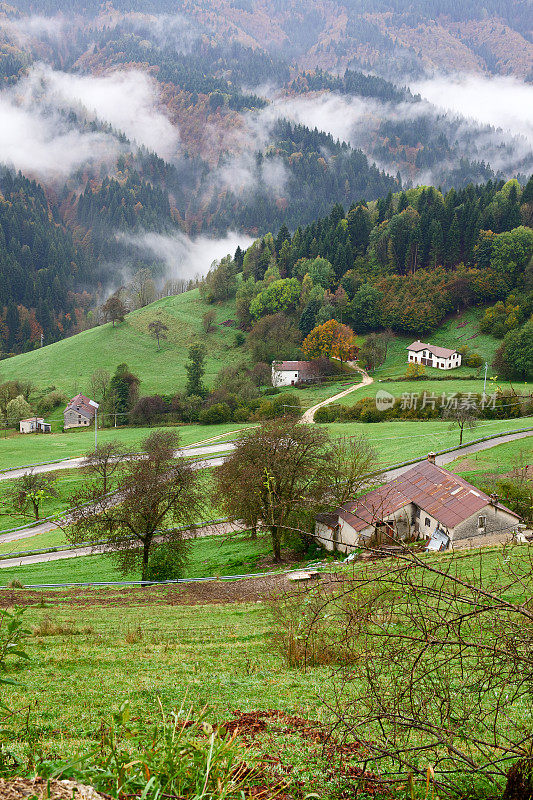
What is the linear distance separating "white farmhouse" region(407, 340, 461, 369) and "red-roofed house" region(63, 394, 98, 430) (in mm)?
53124

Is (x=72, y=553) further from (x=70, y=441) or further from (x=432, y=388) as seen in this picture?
(x=432, y=388)

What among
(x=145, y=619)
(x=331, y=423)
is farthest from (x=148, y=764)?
(x=331, y=423)

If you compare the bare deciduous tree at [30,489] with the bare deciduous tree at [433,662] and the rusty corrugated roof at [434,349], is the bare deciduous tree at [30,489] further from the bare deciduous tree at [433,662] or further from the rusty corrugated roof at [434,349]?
the rusty corrugated roof at [434,349]

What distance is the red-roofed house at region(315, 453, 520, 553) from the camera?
28266 millimetres

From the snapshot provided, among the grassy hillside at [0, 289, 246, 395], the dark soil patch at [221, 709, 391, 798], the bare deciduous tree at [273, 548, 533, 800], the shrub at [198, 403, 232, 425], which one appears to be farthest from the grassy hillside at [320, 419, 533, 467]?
the grassy hillside at [0, 289, 246, 395]

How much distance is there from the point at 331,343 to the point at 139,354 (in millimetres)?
42304

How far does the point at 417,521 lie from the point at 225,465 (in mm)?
11989

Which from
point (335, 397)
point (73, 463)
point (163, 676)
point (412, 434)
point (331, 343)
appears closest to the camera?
point (163, 676)

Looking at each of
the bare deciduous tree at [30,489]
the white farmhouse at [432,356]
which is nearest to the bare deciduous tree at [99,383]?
the bare deciduous tree at [30,489]

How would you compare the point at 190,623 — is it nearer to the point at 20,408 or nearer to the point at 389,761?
the point at 389,761

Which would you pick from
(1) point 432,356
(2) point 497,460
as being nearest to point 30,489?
(2) point 497,460

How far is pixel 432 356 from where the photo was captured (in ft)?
285

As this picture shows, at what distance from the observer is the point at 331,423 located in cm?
6856

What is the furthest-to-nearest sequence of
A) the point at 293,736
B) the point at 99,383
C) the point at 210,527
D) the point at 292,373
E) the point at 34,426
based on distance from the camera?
the point at 292,373
the point at 99,383
the point at 34,426
the point at 210,527
the point at 293,736
